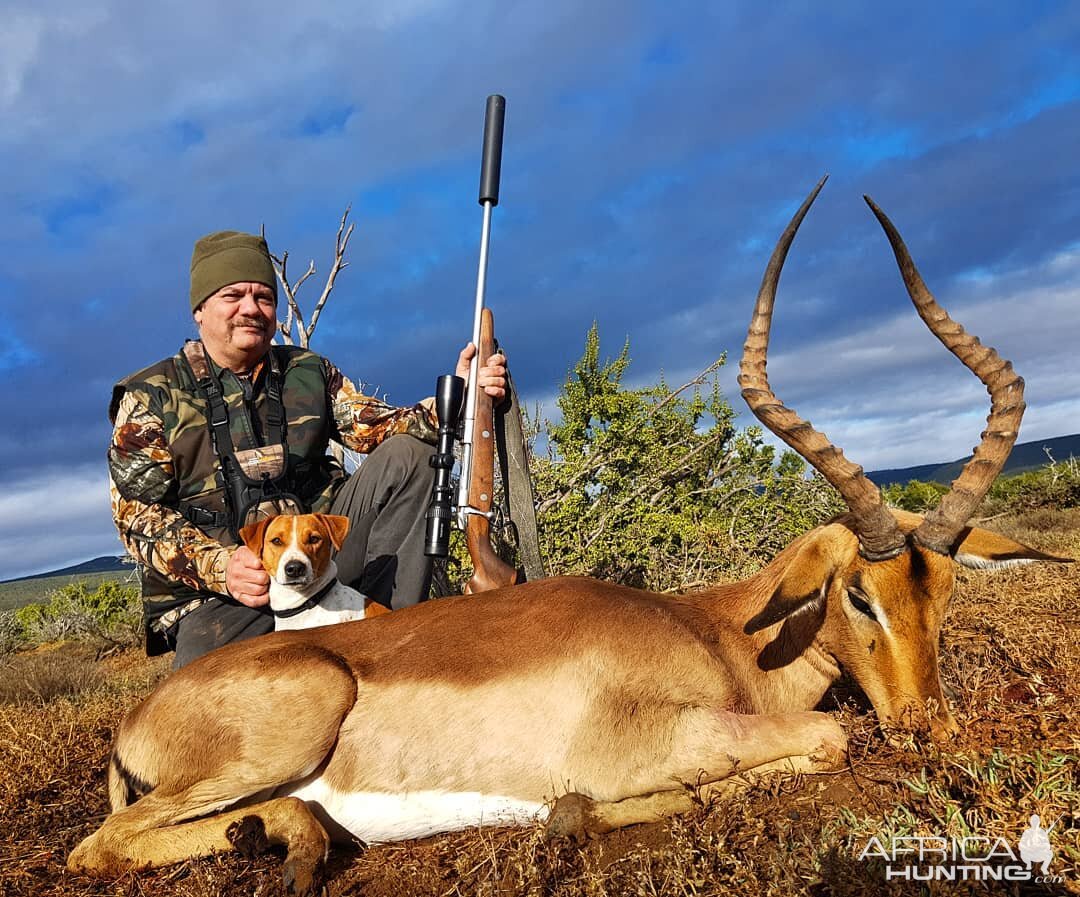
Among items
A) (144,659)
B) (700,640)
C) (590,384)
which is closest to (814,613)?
(700,640)

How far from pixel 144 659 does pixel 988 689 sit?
1067 cm

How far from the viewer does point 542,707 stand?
136 inches

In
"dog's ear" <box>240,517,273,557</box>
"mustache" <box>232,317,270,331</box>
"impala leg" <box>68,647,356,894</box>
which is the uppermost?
"mustache" <box>232,317,270,331</box>

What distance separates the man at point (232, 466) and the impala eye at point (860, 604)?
3.05 m

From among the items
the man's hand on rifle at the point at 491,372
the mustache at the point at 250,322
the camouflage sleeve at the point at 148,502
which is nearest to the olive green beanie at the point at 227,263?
the mustache at the point at 250,322

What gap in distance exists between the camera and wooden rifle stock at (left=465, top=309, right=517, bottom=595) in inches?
203

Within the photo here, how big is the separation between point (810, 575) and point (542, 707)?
1.25 metres

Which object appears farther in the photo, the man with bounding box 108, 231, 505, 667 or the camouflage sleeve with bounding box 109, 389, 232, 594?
the man with bounding box 108, 231, 505, 667

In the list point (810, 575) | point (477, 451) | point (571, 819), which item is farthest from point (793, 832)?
point (477, 451)

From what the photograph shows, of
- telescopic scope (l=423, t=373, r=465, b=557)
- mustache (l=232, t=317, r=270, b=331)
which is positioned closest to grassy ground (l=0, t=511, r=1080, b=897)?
telescopic scope (l=423, t=373, r=465, b=557)

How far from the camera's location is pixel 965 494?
11.4 feet

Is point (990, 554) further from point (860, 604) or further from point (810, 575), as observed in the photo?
point (810, 575)

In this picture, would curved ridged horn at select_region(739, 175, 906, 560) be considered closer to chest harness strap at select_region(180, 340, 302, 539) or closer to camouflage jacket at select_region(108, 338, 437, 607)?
camouflage jacket at select_region(108, 338, 437, 607)

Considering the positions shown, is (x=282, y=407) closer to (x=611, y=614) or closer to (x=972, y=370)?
(x=611, y=614)
